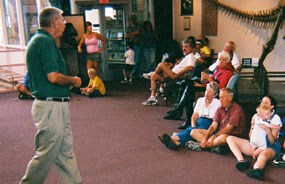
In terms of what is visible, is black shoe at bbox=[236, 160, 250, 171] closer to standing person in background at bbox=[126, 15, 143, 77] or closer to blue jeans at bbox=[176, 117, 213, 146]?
blue jeans at bbox=[176, 117, 213, 146]

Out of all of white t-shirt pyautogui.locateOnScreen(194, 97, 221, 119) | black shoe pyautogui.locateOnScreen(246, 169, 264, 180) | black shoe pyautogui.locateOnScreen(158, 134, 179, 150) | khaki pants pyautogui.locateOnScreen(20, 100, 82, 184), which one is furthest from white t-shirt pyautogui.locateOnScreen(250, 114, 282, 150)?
khaki pants pyautogui.locateOnScreen(20, 100, 82, 184)

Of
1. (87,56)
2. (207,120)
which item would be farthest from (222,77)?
(87,56)

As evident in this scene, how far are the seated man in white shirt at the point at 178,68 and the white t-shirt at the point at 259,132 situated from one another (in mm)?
2095

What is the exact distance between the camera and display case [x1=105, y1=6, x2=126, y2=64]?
337 inches

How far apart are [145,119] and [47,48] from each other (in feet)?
9.85

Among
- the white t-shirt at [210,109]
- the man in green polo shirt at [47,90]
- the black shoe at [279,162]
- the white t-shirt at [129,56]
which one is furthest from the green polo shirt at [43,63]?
the white t-shirt at [129,56]

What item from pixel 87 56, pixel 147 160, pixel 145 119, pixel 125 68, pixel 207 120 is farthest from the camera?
pixel 125 68

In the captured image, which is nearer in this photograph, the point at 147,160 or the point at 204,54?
the point at 147,160

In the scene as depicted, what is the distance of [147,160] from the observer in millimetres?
3732

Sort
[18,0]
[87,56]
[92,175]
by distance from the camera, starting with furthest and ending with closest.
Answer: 1. [18,0]
2. [87,56]
3. [92,175]

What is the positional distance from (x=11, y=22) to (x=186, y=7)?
15.6 feet

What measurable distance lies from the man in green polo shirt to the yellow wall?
18.9 feet

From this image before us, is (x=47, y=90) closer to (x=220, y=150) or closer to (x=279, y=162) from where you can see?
(x=220, y=150)

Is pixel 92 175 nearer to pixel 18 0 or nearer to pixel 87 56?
pixel 87 56
